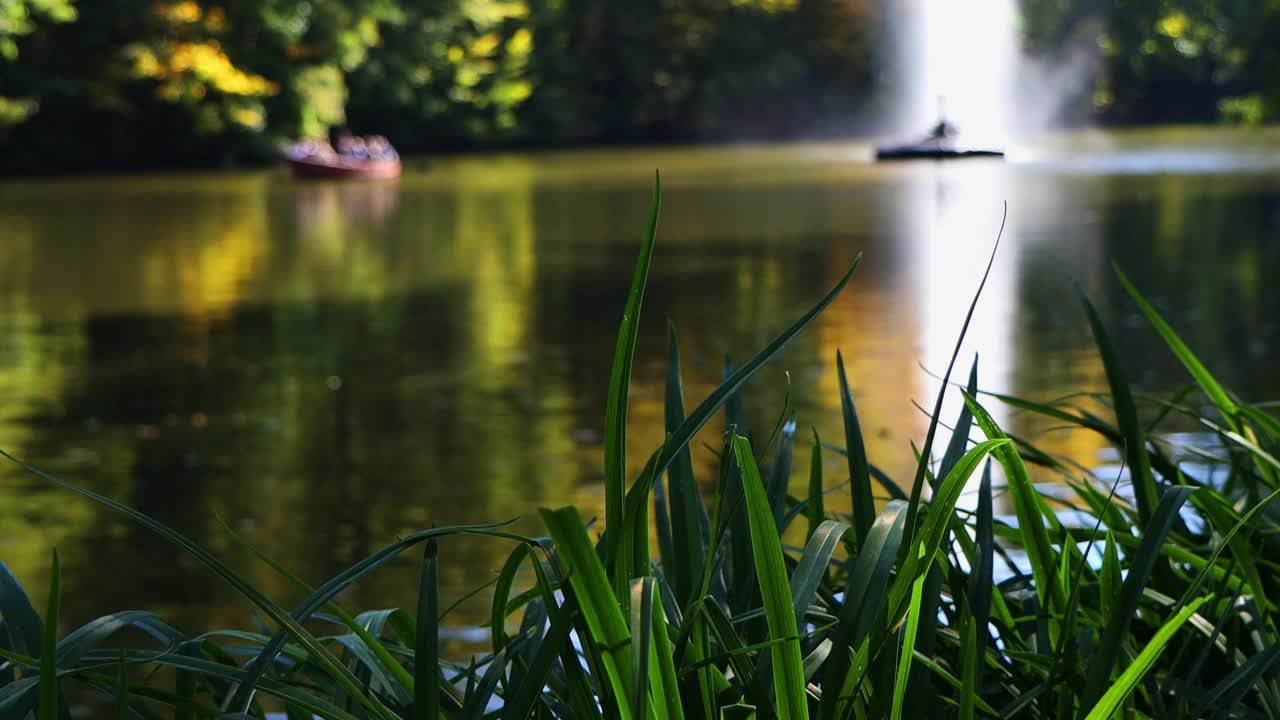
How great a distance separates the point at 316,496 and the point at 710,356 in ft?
14.8

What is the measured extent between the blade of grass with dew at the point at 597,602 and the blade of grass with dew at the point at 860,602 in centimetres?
28

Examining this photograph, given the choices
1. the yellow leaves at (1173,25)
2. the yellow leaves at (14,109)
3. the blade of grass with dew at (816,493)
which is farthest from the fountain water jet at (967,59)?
the blade of grass with dew at (816,493)

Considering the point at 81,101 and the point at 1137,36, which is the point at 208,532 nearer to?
the point at 81,101

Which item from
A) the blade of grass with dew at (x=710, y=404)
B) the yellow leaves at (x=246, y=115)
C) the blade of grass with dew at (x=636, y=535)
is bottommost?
the yellow leaves at (x=246, y=115)

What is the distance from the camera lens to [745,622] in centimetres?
200

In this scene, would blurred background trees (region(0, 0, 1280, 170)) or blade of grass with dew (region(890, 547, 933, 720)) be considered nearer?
blade of grass with dew (region(890, 547, 933, 720))

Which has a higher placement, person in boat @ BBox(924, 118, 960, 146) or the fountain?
person in boat @ BBox(924, 118, 960, 146)

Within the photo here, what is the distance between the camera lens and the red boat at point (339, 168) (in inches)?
1476

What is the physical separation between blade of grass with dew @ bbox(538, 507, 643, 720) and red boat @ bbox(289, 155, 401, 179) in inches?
1438

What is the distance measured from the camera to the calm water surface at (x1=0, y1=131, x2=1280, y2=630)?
6781mm

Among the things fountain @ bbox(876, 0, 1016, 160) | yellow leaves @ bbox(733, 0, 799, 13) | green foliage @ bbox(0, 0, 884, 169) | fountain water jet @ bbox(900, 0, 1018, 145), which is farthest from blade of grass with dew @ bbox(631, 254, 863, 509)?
yellow leaves @ bbox(733, 0, 799, 13)

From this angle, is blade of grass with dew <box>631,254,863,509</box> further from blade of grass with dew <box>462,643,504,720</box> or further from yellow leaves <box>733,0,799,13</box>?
yellow leaves <box>733,0,799,13</box>

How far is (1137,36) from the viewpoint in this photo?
53.2 metres

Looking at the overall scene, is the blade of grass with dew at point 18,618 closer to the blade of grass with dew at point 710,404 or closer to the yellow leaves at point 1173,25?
the blade of grass with dew at point 710,404
